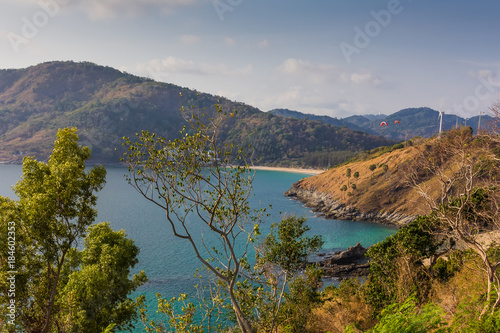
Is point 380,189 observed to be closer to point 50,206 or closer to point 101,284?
point 101,284

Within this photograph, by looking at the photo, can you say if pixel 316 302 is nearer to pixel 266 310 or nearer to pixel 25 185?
pixel 266 310

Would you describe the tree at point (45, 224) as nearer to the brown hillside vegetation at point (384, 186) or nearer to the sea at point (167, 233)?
the sea at point (167, 233)

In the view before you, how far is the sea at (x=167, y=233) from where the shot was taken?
38.9 meters

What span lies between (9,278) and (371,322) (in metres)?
23.1

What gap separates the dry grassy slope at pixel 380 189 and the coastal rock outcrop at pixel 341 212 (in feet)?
3.70

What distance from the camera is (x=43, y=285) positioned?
13.4 meters

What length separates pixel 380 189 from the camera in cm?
7844

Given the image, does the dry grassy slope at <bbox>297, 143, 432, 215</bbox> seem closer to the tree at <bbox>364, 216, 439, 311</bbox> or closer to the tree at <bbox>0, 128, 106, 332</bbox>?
the tree at <bbox>364, 216, 439, 311</bbox>

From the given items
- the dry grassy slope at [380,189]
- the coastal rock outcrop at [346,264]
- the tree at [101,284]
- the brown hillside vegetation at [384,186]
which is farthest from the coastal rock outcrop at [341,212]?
the tree at [101,284]

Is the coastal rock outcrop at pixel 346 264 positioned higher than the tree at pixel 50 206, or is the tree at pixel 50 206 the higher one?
the tree at pixel 50 206

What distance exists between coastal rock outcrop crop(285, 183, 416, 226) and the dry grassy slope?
1126mm

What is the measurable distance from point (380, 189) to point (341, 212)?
38.7 ft

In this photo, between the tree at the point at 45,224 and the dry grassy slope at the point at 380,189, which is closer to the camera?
the tree at the point at 45,224

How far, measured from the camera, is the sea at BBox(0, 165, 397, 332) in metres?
38.9
